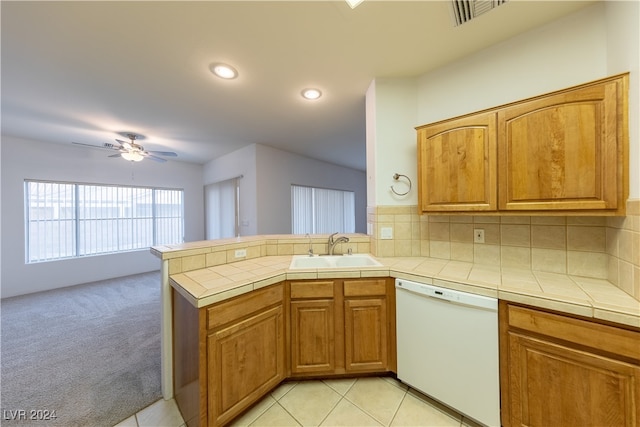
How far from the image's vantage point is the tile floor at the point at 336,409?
4.41 ft

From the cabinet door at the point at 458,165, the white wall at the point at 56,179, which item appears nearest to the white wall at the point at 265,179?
the white wall at the point at 56,179

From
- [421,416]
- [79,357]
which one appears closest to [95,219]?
[79,357]

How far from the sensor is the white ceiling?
134 cm

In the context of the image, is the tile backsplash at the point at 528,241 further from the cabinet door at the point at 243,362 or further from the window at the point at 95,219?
the window at the point at 95,219

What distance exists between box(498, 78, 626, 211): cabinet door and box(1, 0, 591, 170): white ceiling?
703mm

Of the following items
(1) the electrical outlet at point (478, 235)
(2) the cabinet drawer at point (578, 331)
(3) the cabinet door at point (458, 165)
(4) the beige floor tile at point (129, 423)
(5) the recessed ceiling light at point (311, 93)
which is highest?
(5) the recessed ceiling light at point (311, 93)

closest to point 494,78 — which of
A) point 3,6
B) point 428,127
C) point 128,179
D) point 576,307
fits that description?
point 428,127

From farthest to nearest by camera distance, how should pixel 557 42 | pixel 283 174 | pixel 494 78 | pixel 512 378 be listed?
pixel 283 174 → pixel 494 78 → pixel 557 42 → pixel 512 378

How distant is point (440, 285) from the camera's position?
1366 millimetres

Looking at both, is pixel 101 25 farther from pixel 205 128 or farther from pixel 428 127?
pixel 428 127

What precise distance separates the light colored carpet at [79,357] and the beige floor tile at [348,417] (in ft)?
4.18

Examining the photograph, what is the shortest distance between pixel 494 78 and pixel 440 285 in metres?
1.64

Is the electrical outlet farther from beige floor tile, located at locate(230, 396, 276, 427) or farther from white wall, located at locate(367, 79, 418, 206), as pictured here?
beige floor tile, located at locate(230, 396, 276, 427)

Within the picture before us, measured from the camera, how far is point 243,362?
52.9 inches
